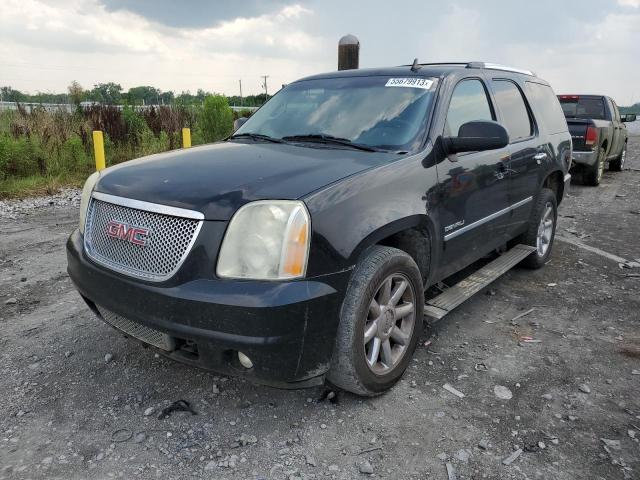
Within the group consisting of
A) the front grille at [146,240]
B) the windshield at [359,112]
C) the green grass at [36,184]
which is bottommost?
the green grass at [36,184]

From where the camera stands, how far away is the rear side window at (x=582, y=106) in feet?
37.2

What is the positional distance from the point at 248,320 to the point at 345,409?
3.06 feet

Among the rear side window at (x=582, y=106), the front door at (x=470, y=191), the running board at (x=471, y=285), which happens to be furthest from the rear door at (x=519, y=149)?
the rear side window at (x=582, y=106)

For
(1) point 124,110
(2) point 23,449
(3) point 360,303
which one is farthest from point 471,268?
(1) point 124,110

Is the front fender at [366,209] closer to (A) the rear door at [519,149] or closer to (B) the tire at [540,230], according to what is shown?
(A) the rear door at [519,149]

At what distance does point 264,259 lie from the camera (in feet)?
7.42

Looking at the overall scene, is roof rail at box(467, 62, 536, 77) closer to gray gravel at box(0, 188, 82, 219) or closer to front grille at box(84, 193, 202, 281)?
front grille at box(84, 193, 202, 281)

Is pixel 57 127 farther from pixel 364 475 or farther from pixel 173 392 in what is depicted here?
pixel 364 475

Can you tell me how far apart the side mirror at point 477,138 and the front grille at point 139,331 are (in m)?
2.02

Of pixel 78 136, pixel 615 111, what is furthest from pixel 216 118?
pixel 615 111

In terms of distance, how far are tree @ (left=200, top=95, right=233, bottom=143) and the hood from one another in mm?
10039

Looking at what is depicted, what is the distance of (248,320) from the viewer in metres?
2.18

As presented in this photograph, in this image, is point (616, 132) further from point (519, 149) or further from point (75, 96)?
point (75, 96)

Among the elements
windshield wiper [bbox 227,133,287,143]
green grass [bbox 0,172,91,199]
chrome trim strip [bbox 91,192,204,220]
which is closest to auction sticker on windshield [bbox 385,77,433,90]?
windshield wiper [bbox 227,133,287,143]
